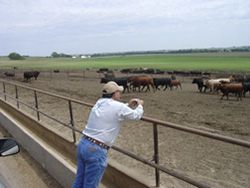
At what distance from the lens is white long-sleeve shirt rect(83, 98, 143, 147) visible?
2.84 metres

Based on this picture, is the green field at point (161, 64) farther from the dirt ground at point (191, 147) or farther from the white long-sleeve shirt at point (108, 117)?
the white long-sleeve shirt at point (108, 117)

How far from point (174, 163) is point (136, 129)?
9.48ft

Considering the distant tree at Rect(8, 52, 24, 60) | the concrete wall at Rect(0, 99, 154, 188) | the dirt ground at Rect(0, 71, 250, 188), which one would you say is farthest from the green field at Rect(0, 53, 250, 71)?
the concrete wall at Rect(0, 99, 154, 188)

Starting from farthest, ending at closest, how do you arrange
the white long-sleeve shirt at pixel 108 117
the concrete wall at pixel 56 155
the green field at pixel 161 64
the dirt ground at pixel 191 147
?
the green field at pixel 161 64, the dirt ground at pixel 191 147, the concrete wall at pixel 56 155, the white long-sleeve shirt at pixel 108 117

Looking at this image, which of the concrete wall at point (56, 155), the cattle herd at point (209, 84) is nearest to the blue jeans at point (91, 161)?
the concrete wall at point (56, 155)

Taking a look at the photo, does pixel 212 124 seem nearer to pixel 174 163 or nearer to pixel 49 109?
pixel 174 163

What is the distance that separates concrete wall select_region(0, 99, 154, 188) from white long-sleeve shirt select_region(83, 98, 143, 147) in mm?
882

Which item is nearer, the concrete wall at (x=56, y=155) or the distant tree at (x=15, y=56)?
the concrete wall at (x=56, y=155)

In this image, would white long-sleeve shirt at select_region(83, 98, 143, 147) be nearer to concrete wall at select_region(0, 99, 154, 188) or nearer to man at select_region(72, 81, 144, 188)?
man at select_region(72, 81, 144, 188)

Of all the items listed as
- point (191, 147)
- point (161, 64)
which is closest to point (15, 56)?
point (161, 64)

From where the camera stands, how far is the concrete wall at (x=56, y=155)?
3.60 m

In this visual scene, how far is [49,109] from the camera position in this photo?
11719 mm

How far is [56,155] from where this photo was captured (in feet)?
15.7

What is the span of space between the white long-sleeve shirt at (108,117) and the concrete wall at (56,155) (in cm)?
88
